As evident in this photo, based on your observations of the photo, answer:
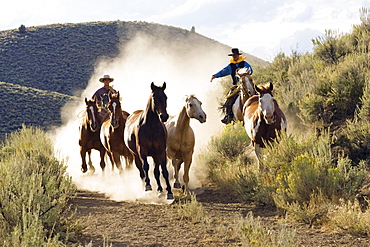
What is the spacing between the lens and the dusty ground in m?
7.51

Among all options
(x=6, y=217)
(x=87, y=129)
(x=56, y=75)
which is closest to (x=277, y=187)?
(x=6, y=217)

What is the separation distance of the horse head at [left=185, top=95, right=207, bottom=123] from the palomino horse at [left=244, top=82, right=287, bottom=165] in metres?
1.31

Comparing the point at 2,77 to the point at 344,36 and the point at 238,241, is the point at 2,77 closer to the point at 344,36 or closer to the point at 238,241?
the point at 344,36

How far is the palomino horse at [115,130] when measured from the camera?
13.0m

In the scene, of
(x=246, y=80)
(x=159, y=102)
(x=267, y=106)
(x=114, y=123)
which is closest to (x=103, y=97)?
(x=114, y=123)

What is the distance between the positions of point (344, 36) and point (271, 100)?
9.39 meters

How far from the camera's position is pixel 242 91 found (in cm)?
1442

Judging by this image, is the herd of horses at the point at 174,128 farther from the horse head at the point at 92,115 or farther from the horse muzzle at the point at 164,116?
the horse head at the point at 92,115

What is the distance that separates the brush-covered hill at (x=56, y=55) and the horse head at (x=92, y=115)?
72.4 ft

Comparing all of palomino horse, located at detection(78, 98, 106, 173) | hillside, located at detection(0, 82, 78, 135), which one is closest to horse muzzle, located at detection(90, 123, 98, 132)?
palomino horse, located at detection(78, 98, 106, 173)

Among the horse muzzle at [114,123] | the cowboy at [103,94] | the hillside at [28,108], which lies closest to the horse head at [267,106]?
the horse muzzle at [114,123]

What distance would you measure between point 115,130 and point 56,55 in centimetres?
5083

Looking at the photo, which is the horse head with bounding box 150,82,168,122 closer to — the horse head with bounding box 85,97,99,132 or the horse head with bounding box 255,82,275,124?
the horse head with bounding box 255,82,275,124

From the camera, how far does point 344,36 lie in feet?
61.2
